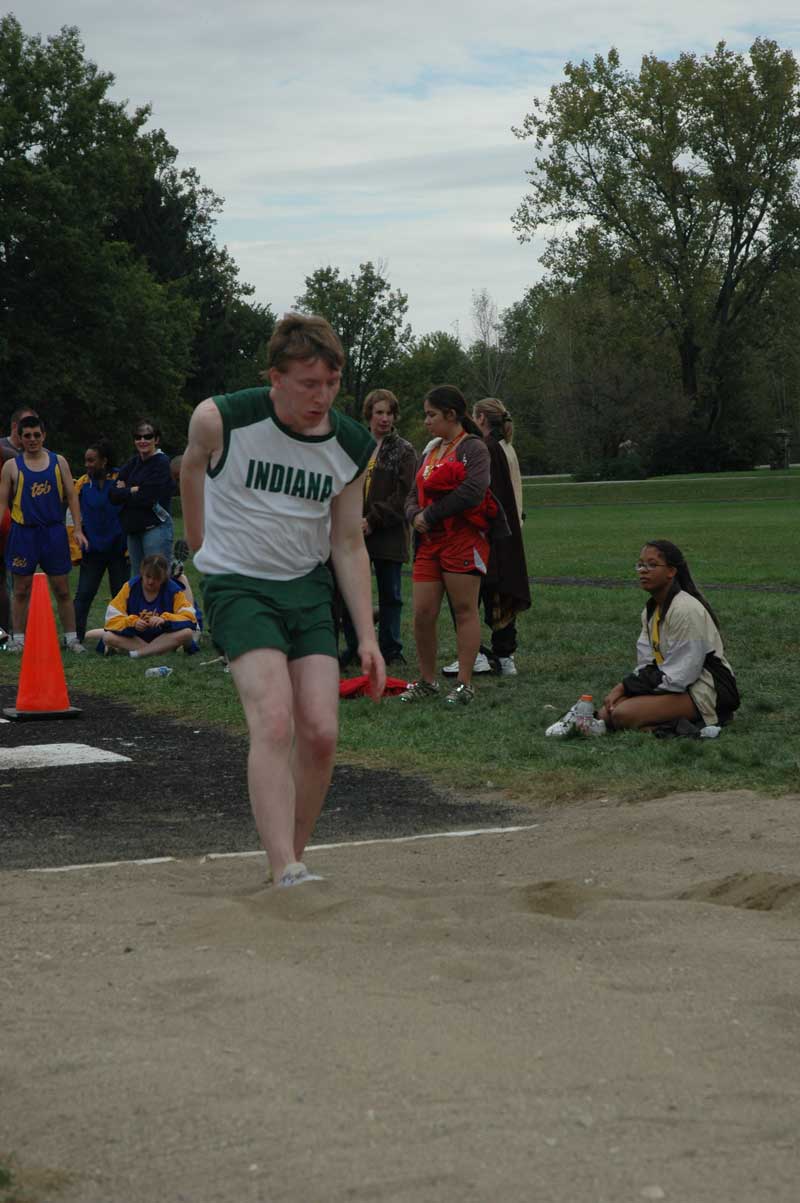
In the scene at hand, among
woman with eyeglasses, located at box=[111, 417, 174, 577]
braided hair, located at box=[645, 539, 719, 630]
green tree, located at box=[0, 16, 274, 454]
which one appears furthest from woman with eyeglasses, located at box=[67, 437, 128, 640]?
green tree, located at box=[0, 16, 274, 454]

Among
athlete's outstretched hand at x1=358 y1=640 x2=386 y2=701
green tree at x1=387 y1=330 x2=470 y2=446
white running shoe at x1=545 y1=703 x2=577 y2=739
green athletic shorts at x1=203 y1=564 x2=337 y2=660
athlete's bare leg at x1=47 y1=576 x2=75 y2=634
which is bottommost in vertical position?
white running shoe at x1=545 y1=703 x2=577 y2=739

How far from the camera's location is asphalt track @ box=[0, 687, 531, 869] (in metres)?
6.73

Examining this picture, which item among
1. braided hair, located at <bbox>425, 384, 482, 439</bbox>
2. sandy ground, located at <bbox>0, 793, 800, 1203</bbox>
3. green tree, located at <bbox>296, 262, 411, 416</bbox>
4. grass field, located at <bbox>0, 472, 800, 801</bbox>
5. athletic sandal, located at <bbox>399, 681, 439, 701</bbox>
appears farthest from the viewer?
green tree, located at <bbox>296, 262, 411, 416</bbox>

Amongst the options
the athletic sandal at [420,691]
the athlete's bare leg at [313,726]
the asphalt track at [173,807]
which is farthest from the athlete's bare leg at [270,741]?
the athletic sandal at [420,691]

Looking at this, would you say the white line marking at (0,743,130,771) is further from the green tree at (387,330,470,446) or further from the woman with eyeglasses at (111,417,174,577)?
the green tree at (387,330,470,446)

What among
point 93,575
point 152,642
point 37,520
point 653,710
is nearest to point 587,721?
point 653,710

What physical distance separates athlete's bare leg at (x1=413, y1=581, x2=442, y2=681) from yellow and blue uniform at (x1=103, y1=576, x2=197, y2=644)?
159 inches

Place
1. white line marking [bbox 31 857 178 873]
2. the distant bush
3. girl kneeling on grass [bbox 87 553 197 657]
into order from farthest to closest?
the distant bush → girl kneeling on grass [bbox 87 553 197 657] → white line marking [bbox 31 857 178 873]

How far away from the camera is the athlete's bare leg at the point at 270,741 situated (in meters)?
5.17

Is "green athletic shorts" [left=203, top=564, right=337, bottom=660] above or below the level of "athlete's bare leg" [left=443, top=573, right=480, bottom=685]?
above

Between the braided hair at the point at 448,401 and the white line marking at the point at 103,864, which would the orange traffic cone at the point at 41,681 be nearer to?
the braided hair at the point at 448,401

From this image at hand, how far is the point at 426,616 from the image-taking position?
10.9 m

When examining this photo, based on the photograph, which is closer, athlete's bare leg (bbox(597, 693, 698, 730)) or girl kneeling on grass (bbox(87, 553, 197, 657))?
athlete's bare leg (bbox(597, 693, 698, 730))

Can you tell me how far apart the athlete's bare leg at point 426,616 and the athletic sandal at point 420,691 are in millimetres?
131
